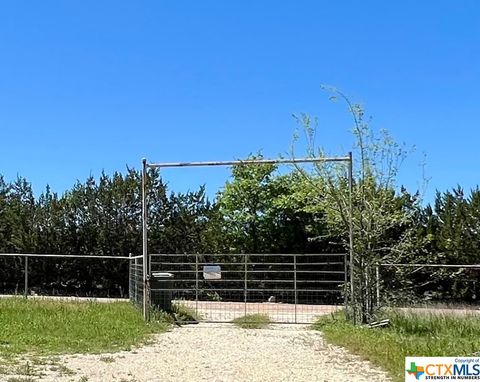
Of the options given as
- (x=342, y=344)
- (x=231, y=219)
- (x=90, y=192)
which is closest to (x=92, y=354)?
(x=342, y=344)

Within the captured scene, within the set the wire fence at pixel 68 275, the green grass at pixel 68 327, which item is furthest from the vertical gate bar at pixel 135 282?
the wire fence at pixel 68 275

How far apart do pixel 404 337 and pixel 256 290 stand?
736 centimetres

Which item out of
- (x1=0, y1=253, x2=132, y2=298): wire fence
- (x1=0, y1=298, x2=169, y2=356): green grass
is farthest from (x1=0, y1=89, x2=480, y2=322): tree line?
(x1=0, y1=298, x2=169, y2=356): green grass

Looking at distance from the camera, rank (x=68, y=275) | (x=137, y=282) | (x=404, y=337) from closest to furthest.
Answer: (x=404, y=337), (x=137, y=282), (x=68, y=275)

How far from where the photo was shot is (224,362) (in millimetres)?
9141

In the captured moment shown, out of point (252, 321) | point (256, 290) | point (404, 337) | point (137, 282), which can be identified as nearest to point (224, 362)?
A: point (404, 337)

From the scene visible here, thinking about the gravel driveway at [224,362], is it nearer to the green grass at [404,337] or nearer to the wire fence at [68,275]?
the green grass at [404,337]

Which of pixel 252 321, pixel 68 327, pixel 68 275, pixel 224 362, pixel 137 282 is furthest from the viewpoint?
pixel 68 275

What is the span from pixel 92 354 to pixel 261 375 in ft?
9.01

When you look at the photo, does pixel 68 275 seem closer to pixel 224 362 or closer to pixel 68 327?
A: pixel 68 327

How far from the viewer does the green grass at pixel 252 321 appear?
13.6m

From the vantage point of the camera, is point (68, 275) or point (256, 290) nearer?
point (256, 290)

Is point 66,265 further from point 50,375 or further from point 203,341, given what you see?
point 50,375

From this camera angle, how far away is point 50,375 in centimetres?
783
